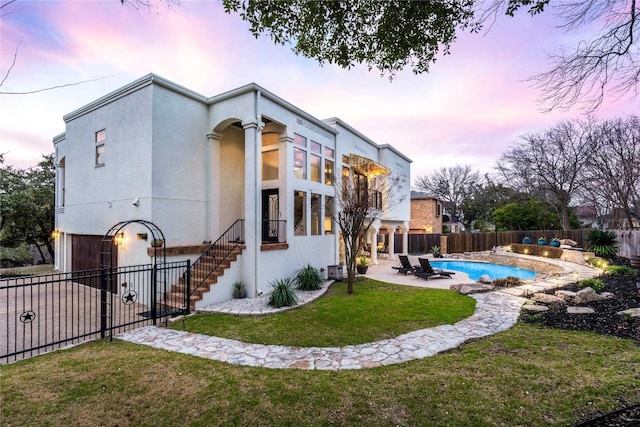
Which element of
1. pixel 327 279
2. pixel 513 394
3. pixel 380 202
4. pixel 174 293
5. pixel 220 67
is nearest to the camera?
pixel 513 394

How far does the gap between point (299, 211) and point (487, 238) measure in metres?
20.1

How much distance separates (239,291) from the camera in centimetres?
968

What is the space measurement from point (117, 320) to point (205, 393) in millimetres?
5213

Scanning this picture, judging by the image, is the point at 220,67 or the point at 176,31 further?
the point at 220,67

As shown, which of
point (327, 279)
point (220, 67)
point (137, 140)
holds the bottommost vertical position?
point (327, 279)

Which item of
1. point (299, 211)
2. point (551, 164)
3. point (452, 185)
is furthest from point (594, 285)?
point (452, 185)

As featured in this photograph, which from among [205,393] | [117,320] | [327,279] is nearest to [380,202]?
[327,279]

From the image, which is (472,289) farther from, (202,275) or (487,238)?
(487,238)

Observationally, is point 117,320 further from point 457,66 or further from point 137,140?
point 457,66

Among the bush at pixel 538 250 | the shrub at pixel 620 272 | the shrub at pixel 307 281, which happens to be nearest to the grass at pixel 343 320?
the shrub at pixel 307 281

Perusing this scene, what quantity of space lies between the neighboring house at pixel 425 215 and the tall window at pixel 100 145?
25925mm

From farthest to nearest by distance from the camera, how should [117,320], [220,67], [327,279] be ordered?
[327,279] < [220,67] < [117,320]

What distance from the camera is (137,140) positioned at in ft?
31.4

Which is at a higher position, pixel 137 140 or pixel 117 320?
pixel 137 140
